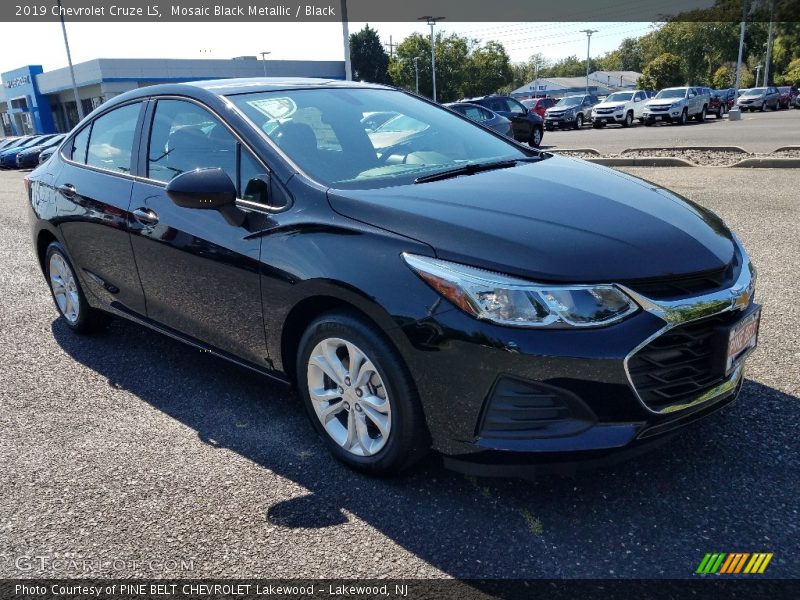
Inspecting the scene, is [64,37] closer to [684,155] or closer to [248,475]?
[684,155]

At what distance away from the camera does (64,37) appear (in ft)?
133

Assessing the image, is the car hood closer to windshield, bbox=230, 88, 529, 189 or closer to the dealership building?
windshield, bbox=230, 88, 529, 189

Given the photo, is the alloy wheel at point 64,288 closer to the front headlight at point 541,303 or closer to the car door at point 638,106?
the front headlight at point 541,303

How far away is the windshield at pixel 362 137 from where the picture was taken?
10.6 feet

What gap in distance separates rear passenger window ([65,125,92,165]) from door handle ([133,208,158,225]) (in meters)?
1.06

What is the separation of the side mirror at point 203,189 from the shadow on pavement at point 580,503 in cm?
118

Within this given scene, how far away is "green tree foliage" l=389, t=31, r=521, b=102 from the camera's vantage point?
276 ft

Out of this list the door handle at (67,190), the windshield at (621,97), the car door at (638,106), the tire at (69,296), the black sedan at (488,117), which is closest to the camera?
the door handle at (67,190)

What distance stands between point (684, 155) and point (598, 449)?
13.0m

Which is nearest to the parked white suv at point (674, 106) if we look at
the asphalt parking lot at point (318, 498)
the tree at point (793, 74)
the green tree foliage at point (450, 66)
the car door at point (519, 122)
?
the car door at point (519, 122)

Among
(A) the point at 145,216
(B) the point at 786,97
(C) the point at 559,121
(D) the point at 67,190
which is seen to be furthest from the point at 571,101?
(A) the point at 145,216

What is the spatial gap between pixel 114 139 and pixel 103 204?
0.46m

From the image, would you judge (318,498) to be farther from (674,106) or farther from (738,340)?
(674,106)

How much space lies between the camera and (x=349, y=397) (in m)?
2.91
